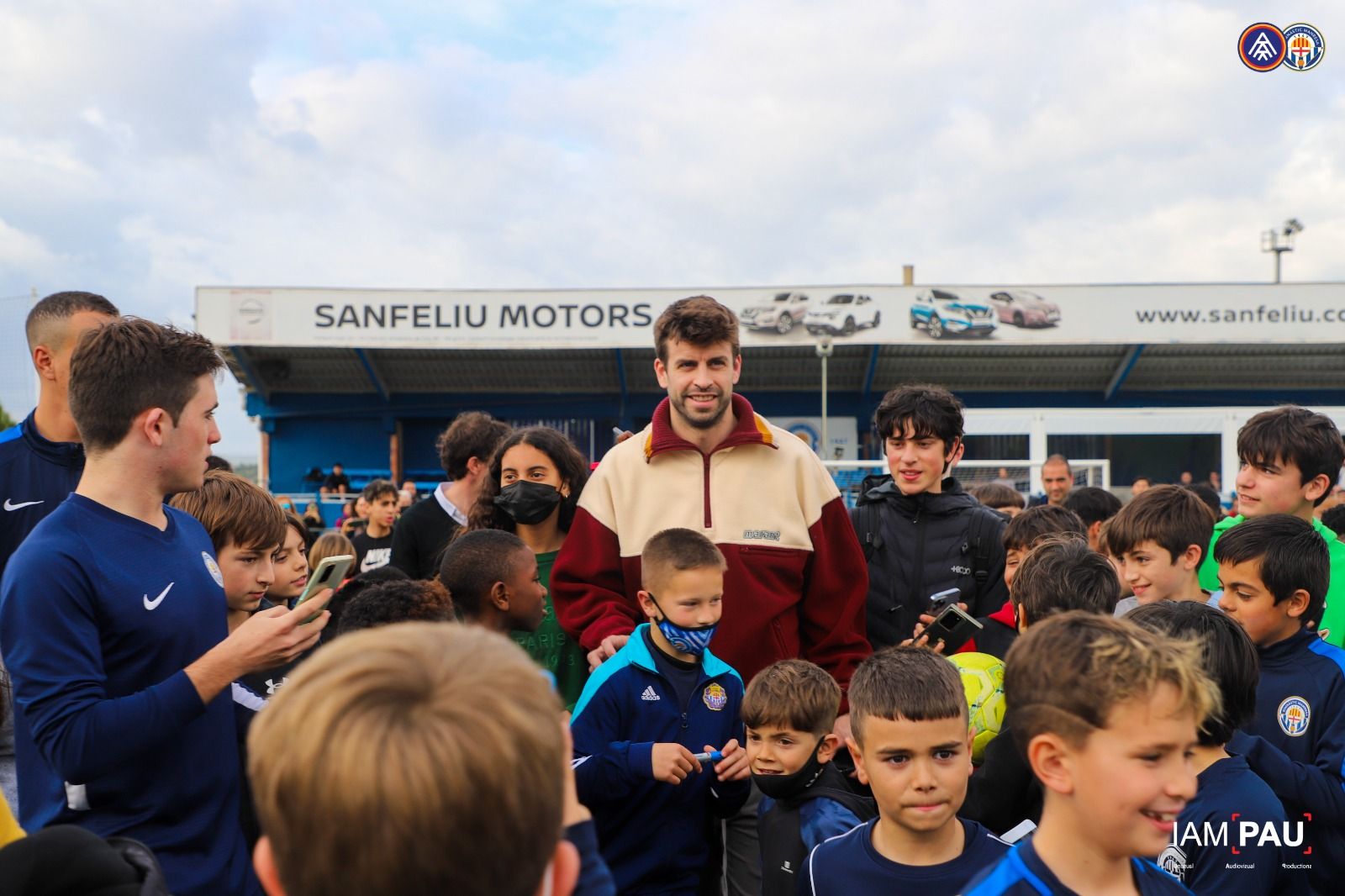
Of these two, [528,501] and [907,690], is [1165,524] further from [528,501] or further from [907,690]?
[528,501]

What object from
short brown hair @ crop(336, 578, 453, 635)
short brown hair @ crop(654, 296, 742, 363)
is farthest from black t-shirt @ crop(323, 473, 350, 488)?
short brown hair @ crop(336, 578, 453, 635)

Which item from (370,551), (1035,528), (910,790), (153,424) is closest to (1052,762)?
(910,790)

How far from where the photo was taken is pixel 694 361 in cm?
352

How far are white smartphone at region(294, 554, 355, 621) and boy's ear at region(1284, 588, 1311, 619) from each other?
→ 2659 millimetres

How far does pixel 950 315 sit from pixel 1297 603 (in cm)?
1962

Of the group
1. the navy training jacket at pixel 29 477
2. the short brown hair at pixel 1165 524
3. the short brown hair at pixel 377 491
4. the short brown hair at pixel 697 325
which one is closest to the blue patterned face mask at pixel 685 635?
the short brown hair at pixel 697 325

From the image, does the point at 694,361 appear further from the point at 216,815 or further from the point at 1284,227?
the point at 1284,227

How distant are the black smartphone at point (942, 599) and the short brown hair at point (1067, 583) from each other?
0.90 feet

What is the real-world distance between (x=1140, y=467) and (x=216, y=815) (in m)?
23.1

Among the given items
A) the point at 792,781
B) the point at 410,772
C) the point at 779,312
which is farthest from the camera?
the point at 779,312

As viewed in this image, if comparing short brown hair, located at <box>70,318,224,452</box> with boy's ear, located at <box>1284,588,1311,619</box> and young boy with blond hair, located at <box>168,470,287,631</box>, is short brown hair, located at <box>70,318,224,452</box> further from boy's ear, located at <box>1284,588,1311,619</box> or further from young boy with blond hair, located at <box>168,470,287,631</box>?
boy's ear, located at <box>1284,588,1311,619</box>

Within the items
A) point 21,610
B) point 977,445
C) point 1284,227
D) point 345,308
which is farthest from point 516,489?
point 1284,227

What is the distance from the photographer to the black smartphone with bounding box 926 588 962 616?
3328mm

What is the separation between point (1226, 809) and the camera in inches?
91.8
